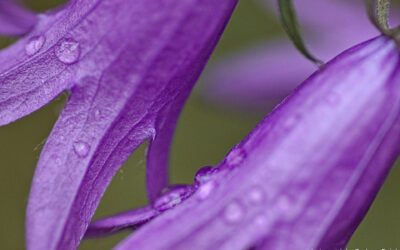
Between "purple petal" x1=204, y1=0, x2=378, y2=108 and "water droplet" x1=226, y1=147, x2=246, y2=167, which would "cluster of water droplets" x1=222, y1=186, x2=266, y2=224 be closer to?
"water droplet" x1=226, y1=147, x2=246, y2=167

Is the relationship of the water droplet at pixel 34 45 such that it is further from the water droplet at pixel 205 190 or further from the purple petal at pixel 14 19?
the water droplet at pixel 205 190

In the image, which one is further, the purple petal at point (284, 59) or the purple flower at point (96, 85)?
the purple petal at point (284, 59)

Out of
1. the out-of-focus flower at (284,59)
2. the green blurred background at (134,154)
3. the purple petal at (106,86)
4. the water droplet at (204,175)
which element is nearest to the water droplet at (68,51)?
the purple petal at (106,86)

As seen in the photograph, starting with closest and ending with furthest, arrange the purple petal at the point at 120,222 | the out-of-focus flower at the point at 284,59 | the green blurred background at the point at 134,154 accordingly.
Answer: the purple petal at the point at 120,222 < the out-of-focus flower at the point at 284,59 < the green blurred background at the point at 134,154

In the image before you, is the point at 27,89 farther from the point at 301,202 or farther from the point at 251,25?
the point at 251,25

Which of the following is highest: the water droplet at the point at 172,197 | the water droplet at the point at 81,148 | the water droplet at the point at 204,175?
the water droplet at the point at 81,148
